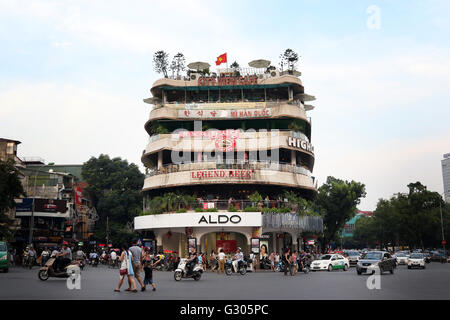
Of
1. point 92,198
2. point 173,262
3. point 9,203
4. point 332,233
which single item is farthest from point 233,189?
point 92,198

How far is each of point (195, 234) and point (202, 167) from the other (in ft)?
20.3

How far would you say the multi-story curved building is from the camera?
1594 inches

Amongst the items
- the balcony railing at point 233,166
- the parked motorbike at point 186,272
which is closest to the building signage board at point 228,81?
the balcony railing at point 233,166

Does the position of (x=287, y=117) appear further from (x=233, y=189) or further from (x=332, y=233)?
(x=332, y=233)

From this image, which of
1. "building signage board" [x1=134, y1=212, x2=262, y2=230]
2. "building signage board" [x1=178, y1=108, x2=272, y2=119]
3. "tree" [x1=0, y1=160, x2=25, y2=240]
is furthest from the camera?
"building signage board" [x1=178, y1=108, x2=272, y2=119]

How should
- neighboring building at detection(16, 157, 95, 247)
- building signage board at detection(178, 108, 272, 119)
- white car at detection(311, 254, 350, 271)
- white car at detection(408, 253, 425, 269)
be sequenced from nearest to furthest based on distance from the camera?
white car at detection(311, 254, 350, 271) < white car at detection(408, 253, 425, 269) < building signage board at detection(178, 108, 272, 119) < neighboring building at detection(16, 157, 95, 247)

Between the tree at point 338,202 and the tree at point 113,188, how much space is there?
27548mm

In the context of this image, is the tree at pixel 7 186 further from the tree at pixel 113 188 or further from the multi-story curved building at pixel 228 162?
the tree at pixel 113 188

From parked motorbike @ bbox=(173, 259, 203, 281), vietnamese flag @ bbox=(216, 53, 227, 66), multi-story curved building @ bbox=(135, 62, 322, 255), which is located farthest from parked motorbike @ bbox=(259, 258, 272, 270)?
vietnamese flag @ bbox=(216, 53, 227, 66)

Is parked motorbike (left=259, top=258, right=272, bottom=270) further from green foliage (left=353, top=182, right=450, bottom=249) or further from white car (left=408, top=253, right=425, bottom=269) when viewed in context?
green foliage (left=353, top=182, right=450, bottom=249)

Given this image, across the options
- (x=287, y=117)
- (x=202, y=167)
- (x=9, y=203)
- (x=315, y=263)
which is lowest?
(x=315, y=263)

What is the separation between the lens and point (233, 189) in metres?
45.0

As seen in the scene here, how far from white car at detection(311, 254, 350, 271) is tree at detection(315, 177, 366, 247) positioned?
24.1 meters
